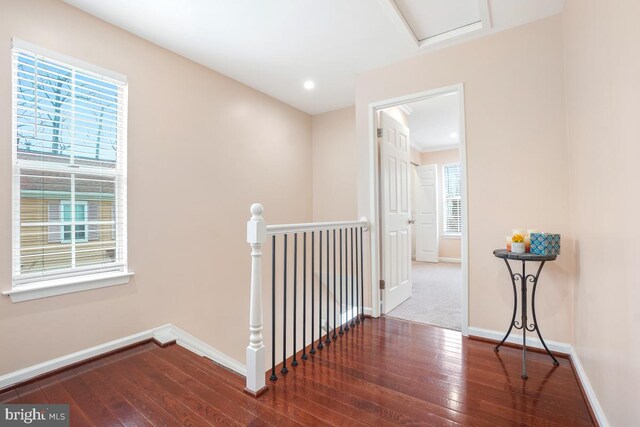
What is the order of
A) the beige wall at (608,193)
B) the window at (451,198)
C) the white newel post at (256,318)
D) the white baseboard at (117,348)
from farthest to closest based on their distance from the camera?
the window at (451,198) < the white baseboard at (117,348) < the white newel post at (256,318) < the beige wall at (608,193)

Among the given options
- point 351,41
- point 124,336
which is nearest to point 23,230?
point 124,336

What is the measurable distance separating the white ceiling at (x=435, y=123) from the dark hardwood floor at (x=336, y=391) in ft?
8.15

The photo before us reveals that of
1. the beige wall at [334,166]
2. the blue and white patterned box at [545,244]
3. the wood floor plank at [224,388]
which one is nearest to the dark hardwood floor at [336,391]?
the wood floor plank at [224,388]

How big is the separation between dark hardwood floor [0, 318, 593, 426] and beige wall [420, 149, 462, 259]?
4.58 meters

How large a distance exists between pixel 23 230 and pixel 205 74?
6.58ft

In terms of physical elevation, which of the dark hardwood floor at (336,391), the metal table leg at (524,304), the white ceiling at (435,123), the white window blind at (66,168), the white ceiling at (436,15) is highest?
the white ceiling at (436,15)

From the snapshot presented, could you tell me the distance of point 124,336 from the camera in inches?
90.5

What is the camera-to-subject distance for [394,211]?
3.33 m

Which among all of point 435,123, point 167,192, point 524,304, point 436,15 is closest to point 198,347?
point 167,192

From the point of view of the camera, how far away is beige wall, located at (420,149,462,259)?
21.6 feet

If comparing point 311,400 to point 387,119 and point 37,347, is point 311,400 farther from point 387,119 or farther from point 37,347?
point 387,119

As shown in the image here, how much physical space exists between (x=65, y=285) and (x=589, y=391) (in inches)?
128

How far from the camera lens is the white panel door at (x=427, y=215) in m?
6.72

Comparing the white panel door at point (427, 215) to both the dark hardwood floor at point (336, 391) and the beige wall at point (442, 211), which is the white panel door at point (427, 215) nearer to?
the beige wall at point (442, 211)
